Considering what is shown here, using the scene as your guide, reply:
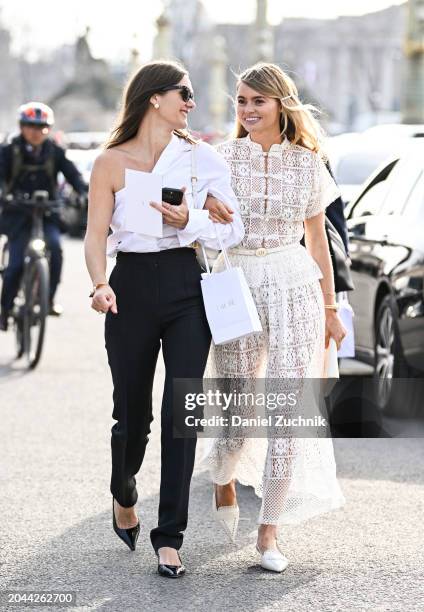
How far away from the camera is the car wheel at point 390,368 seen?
10.0m

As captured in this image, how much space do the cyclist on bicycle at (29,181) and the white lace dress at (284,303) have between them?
6.00 m

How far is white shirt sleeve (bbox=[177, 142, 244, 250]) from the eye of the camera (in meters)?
6.08

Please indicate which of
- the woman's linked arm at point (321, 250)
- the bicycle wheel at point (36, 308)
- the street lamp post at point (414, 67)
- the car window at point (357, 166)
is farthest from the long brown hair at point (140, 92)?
the street lamp post at point (414, 67)

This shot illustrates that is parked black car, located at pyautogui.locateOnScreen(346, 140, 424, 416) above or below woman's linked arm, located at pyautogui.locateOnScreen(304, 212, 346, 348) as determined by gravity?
below

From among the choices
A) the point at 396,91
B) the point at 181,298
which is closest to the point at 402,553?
the point at 181,298

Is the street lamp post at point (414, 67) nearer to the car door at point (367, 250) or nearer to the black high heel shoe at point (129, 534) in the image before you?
the car door at point (367, 250)

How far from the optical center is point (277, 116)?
643 cm

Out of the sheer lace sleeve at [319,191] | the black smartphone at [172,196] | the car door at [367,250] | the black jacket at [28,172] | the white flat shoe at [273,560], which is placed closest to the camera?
the black smartphone at [172,196]

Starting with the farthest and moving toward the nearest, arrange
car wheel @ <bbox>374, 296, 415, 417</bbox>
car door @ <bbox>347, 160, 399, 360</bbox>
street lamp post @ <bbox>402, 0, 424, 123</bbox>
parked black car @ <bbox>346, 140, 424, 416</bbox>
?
street lamp post @ <bbox>402, 0, 424, 123</bbox>
car door @ <bbox>347, 160, 399, 360</bbox>
car wheel @ <bbox>374, 296, 415, 417</bbox>
parked black car @ <bbox>346, 140, 424, 416</bbox>

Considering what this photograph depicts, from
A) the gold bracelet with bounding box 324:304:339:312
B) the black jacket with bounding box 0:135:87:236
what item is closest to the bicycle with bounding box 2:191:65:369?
the black jacket with bounding box 0:135:87:236

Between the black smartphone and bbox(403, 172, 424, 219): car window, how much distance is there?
4.20m

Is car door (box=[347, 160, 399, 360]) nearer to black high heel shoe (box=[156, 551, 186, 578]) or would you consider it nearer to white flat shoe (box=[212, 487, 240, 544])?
white flat shoe (box=[212, 487, 240, 544])

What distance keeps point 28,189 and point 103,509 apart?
5.75 meters

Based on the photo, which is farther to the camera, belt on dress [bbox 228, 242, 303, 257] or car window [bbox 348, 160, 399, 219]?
car window [bbox 348, 160, 399, 219]
